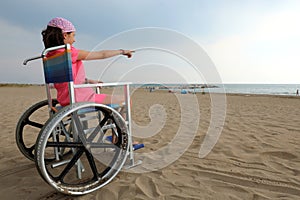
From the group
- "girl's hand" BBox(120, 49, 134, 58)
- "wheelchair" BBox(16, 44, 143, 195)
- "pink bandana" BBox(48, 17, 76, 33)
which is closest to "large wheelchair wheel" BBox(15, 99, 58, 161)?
"wheelchair" BBox(16, 44, 143, 195)

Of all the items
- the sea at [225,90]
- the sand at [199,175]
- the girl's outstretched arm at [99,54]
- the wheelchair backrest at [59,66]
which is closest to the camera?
the wheelchair backrest at [59,66]

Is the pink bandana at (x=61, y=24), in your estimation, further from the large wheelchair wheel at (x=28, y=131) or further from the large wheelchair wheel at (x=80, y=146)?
the large wheelchair wheel at (x=28, y=131)

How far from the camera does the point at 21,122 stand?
7.18ft

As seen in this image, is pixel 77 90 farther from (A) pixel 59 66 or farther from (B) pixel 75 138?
(B) pixel 75 138

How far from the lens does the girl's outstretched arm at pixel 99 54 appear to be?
1.79m

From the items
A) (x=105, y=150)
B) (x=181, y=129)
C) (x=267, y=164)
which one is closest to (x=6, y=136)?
(x=105, y=150)

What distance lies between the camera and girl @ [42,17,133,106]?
177cm

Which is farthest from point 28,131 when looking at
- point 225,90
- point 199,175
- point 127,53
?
point 225,90

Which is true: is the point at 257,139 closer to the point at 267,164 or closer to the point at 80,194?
the point at 267,164

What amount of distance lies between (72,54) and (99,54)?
26 centimetres

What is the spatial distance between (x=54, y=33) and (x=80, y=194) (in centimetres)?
139

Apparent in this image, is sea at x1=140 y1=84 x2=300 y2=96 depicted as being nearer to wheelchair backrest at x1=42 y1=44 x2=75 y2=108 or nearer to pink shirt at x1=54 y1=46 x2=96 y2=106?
pink shirt at x1=54 y1=46 x2=96 y2=106

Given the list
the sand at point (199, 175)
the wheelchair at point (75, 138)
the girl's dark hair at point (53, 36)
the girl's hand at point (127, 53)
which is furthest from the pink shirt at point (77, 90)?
the sand at point (199, 175)

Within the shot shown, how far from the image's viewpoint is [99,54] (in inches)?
73.9
